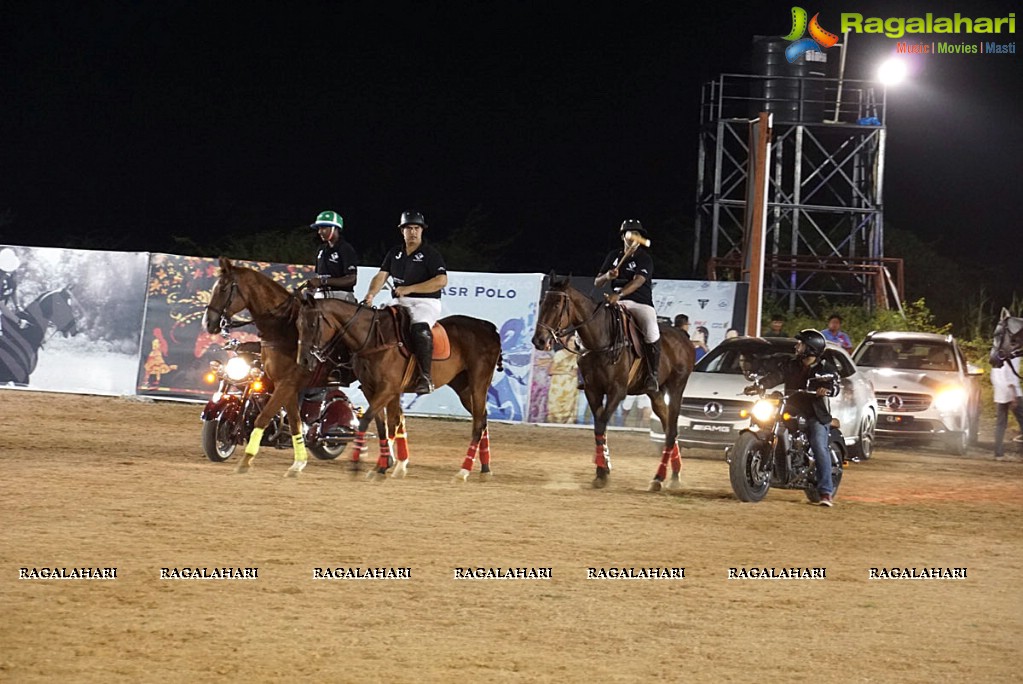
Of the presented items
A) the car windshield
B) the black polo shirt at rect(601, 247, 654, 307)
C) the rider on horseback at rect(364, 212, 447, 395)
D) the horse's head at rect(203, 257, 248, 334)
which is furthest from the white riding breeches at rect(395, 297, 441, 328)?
the car windshield

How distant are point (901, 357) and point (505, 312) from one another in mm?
6944

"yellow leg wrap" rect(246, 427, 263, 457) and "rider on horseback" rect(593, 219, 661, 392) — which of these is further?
"rider on horseback" rect(593, 219, 661, 392)

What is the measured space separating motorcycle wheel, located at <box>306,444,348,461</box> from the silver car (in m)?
4.64

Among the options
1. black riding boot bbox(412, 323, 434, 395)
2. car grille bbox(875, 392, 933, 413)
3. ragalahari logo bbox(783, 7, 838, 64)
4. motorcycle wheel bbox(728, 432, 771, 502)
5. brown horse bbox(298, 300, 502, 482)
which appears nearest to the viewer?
motorcycle wheel bbox(728, 432, 771, 502)

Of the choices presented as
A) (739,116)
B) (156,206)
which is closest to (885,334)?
(739,116)

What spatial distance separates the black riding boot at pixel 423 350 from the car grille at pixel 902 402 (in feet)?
36.0

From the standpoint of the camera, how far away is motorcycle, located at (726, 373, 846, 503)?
48.8 feet

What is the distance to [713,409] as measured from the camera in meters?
20.0

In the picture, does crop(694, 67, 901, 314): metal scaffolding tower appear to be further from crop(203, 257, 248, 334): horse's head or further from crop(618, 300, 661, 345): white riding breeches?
crop(203, 257, 248, 334): horse's head

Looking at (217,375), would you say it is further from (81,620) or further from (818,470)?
(81,620)

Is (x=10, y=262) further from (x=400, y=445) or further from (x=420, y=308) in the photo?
(x=420, y=308)

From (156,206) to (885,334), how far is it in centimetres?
4917

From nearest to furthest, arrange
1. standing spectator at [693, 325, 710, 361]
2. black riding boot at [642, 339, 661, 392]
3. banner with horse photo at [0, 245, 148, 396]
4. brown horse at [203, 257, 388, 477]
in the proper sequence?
brown horse at [203, 257, 388, 477]
black riding boot at [642, 339, 661, 392]
standing spectator at [693, 325, 710, 361]
banner with horse photo at [0, 245, 148, 396]

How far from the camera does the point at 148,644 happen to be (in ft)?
25.0
